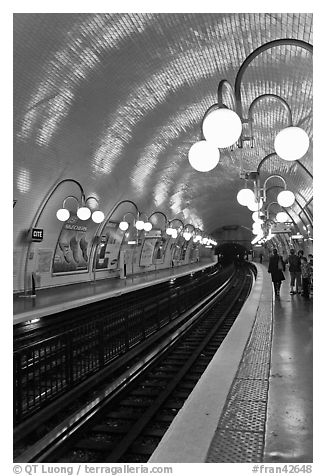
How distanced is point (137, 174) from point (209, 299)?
7.47m

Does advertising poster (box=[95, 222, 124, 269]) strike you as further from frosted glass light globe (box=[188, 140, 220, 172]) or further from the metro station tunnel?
frosted glass light globe (box=[188, 140, 220, 172])

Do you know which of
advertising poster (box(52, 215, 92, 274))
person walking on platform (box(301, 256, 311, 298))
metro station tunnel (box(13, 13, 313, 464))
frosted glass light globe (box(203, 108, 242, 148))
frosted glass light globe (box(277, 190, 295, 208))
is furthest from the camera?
advertising poster (box(52, 215, 92, 274))

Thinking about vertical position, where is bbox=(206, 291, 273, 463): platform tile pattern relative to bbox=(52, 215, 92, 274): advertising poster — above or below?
below

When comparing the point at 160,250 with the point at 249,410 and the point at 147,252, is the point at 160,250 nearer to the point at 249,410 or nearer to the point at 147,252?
the point at 147,252

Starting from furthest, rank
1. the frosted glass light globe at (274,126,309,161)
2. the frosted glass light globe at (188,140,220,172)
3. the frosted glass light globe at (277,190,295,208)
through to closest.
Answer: the frosted glass light globe at (277,190,295,208) < the frosted glass light globe at (188,140,220,172) < the frosted glass light globe at (274,126,309,161)

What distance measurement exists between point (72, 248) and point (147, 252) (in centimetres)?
1070

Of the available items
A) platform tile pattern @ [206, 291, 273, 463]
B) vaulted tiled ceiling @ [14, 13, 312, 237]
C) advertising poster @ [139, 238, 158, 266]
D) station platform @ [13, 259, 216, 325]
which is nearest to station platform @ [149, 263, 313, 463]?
platform tile pattern @ [206, 291, 273, 463]

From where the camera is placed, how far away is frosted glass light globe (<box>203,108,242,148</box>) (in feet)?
9.00

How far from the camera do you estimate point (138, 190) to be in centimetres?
1777

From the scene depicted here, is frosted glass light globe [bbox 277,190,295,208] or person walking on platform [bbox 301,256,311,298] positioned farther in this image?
person walking on platform [bbox 301,256,311,298]

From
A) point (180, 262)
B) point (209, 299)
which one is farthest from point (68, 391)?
point (180, 262)

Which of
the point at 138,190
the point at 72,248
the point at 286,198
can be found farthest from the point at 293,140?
the point at 138,190

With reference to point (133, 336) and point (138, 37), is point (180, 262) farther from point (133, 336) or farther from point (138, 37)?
point (138, 37)

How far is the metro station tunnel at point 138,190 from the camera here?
373 centimetres
